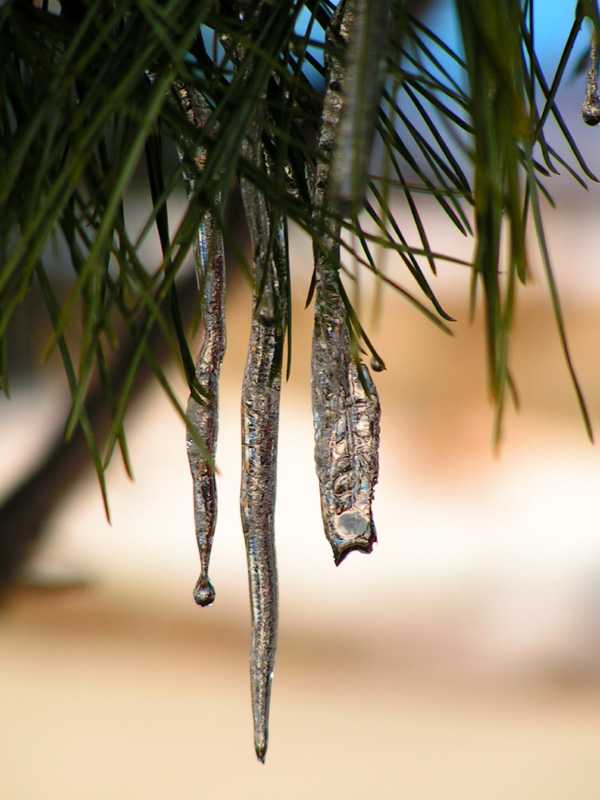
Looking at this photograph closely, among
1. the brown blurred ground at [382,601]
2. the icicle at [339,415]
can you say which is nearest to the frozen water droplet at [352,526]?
the icicle at [339,415]

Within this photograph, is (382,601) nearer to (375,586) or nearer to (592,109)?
(375,586)

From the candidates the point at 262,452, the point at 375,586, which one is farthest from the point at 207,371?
the point at 375,586

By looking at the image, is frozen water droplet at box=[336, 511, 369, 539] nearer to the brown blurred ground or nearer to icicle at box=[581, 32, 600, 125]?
icicle at box=[581, 32, 600, 125]

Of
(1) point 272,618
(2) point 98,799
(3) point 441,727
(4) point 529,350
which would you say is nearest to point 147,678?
(2) point 98,799

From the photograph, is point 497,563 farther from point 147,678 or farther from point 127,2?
point 127,2

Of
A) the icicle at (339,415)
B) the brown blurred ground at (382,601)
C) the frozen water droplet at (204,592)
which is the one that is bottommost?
the brown blurred ground at (382,601)

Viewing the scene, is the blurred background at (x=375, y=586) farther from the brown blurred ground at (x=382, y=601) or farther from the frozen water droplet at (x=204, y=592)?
the frozen water droplet at (x=204, y=592)

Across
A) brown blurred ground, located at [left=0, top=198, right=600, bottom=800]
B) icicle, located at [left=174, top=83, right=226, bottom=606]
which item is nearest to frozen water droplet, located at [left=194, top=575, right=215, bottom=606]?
icicle, located at [left=174, top=83, right=226, bottom=606]
